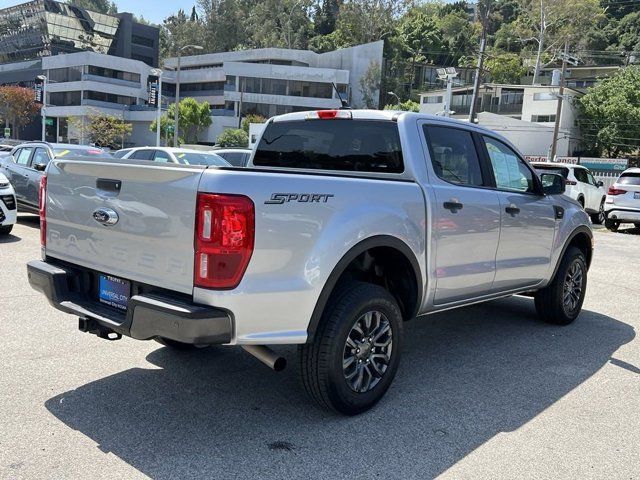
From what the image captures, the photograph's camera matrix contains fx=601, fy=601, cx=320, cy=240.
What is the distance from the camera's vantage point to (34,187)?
38.4 ft

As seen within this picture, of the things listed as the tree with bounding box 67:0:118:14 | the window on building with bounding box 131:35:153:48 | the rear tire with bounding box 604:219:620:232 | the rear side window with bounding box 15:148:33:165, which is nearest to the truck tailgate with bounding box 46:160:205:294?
the rear side window with bounding box 15:148:33:165

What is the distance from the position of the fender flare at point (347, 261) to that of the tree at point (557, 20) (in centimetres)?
8305

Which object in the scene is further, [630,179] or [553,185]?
[630,179]

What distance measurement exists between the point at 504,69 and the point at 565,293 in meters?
86.9

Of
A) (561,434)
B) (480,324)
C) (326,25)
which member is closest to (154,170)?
(561,434)

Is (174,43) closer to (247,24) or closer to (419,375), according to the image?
(247,24)

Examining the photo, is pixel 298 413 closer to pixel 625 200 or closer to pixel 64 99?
pixel 625 200

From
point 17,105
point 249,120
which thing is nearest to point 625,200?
point 249,120

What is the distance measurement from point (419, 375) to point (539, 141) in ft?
172

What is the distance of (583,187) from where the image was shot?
18.4 meters

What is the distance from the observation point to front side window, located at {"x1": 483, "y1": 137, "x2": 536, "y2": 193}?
5.33m

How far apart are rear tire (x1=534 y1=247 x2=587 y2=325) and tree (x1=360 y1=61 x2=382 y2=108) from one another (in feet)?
239

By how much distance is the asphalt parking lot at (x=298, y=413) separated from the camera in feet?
10.7

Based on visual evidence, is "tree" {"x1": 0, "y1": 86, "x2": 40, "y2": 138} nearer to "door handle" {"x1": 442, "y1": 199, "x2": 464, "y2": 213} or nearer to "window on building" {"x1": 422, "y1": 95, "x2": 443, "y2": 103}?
"window on building" {"x1": 422, "y1": 95, "x2": 443, "y2": 103}
